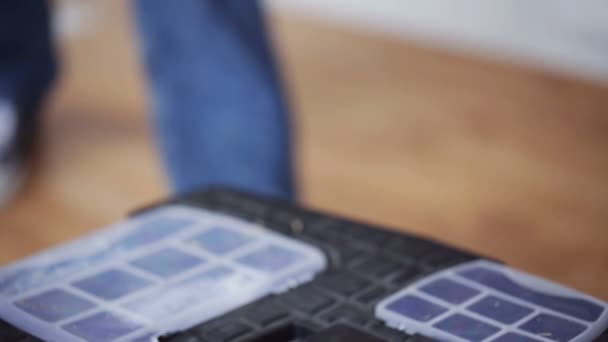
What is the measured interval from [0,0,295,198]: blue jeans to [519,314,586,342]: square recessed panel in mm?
474

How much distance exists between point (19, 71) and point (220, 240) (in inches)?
26.3

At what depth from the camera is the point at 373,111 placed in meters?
1.49

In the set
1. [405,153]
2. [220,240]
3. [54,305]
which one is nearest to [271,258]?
[220,240]

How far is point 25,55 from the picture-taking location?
1.27 metres

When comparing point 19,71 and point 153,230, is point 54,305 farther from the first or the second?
point 19,71

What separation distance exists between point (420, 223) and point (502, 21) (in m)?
0.59

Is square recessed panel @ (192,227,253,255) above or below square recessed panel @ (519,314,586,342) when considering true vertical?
above

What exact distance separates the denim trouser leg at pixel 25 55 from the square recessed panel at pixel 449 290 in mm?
786

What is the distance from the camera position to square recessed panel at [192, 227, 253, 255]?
68cm

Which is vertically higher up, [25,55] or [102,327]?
[25,55]

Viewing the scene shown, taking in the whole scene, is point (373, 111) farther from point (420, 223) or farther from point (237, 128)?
point (237, 128)

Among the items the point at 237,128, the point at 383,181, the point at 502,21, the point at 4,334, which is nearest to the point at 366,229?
the point at 4,334

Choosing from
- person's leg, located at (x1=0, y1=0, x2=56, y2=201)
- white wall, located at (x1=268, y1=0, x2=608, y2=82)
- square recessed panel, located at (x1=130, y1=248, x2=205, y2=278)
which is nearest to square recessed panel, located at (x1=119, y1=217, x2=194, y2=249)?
square recessed panel, located at (x1=130, y1=248, x2=205, y2=278)

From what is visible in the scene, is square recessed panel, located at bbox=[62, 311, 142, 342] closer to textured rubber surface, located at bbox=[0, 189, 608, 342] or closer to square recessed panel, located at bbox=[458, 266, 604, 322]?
textured rubber surface, located at bbox=[0, 189, 608, 342]
